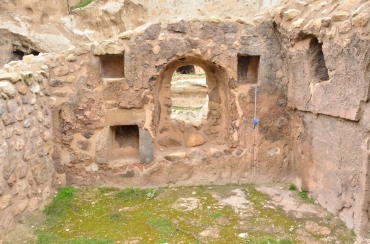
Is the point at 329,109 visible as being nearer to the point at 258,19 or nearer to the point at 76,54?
the point at 258,19

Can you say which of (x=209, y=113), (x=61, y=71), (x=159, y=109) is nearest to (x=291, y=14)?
(x=209, y=113)

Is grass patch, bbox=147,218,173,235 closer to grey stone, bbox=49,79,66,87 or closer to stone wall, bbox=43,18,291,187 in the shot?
stone wall, bbox=43,18,291,187

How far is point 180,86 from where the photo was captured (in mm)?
9359

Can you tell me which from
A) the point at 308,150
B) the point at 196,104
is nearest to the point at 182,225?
the point at 308,150

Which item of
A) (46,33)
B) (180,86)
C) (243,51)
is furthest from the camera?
(46,33)

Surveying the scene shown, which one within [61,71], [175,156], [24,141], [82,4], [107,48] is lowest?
[175,156]

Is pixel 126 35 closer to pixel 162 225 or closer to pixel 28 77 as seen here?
pixel 28 77

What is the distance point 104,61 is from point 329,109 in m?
2.76

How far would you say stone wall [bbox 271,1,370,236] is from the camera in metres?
Result: 3.09

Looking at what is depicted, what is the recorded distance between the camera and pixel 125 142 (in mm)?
4805

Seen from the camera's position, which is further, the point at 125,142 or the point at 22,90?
the point at 125,142

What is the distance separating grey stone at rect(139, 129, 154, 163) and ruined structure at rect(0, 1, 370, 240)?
1 cm

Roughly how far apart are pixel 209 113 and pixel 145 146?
1061 millimetres

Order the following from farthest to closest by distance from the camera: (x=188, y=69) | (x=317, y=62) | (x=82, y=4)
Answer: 1. (x=188, y=69)
2. (x=82, y=4)
3. (x=317, y=62)
